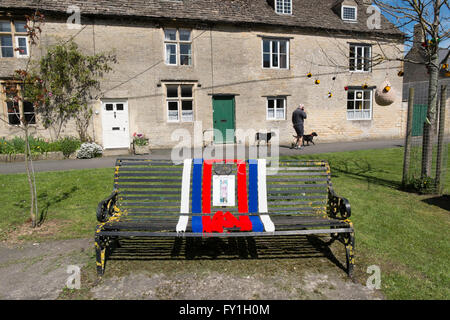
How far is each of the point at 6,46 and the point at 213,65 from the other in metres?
9.58

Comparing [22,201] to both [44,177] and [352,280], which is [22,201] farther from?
[352,280]

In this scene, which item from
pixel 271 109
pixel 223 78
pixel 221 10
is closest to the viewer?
pixel 223 78

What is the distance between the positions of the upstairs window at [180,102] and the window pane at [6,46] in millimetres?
7183

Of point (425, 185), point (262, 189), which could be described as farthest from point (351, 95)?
point (262, 189)

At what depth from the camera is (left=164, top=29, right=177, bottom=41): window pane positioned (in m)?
15.6

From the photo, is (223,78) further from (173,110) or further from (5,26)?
(5,26)

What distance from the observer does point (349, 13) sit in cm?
1942

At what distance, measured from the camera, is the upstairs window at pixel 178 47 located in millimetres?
15594

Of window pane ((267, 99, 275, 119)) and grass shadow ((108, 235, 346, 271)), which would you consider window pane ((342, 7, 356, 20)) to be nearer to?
window pane ((267, 99, 275, 119))

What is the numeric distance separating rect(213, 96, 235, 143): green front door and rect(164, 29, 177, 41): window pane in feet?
12.2

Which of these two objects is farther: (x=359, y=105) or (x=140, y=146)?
(x=359, y=105)

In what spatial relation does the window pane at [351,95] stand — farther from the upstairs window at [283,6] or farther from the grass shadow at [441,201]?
the grass shadow at [441,201]

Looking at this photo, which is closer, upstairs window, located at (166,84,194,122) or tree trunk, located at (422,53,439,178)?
tree trunk, located at (422,53,439,178)

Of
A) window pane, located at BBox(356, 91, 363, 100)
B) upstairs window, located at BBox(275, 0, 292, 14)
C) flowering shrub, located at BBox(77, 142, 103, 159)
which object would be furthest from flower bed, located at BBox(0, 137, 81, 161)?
window pane, located at BBox(356, 91, 363, 100)
